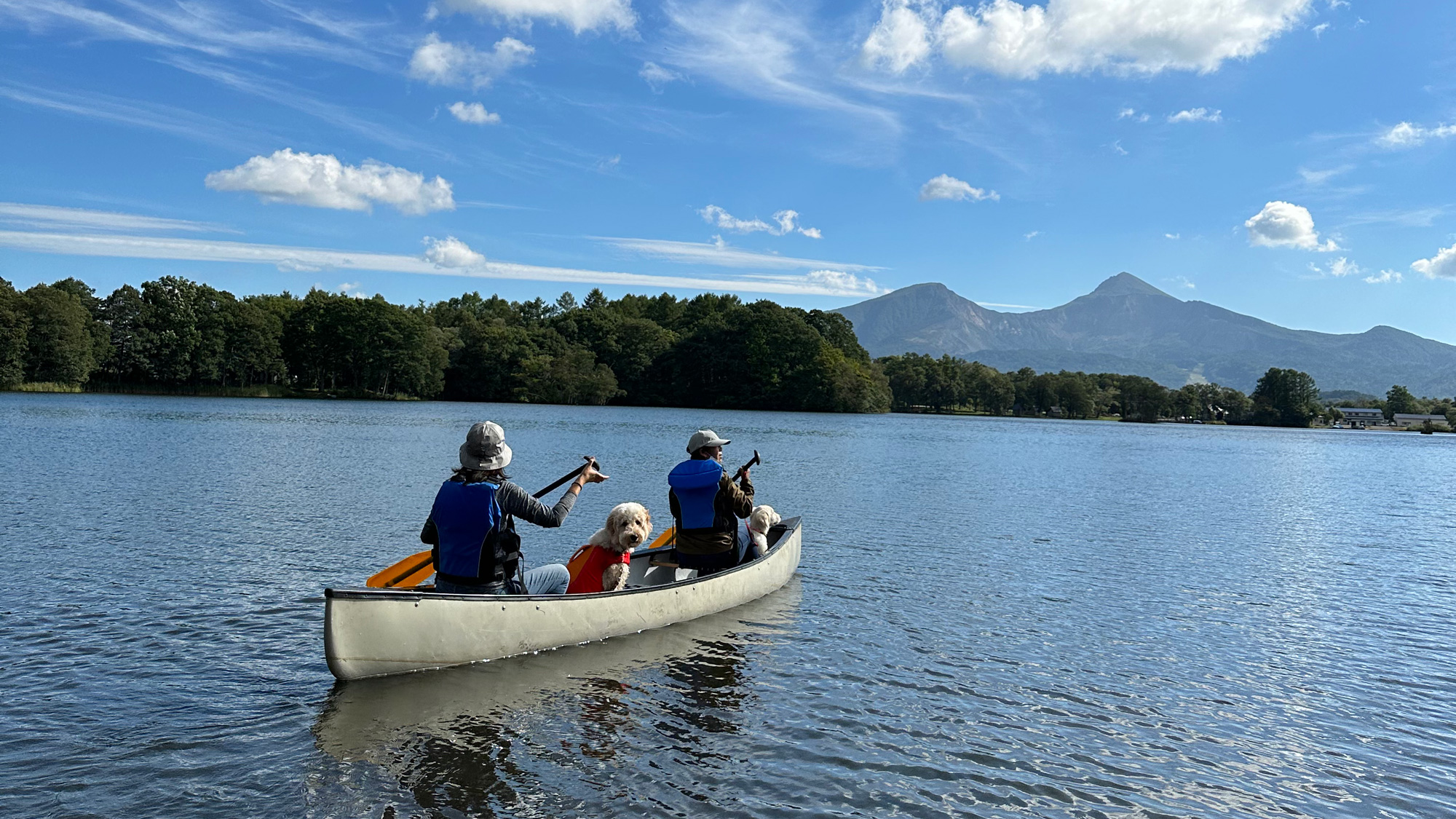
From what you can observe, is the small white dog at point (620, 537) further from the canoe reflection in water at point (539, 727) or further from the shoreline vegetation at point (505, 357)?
the shoreline vegetation at point (505, 357)

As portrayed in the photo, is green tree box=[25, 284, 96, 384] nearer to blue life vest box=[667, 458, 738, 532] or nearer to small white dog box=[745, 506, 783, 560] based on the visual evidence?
small white dog box=[745, 506, 783, 560]

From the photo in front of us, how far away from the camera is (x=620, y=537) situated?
1006 centimetres

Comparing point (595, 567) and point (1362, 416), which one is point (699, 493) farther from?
point (1362, 416)

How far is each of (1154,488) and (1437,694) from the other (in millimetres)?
24415

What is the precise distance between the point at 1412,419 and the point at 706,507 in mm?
204957

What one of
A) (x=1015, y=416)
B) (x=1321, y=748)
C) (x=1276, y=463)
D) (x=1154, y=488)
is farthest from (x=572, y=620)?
(x=1015, y=416)

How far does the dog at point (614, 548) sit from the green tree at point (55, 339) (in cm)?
8622

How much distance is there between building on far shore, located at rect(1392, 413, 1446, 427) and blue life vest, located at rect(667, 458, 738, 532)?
191261mm

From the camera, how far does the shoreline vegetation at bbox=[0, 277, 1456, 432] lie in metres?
86.4

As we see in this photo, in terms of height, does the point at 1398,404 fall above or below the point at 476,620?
above

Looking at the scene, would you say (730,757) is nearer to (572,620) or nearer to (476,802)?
(476,802)

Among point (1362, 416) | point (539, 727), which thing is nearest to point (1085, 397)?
point (1362, 416)

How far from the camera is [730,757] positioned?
23.8ft

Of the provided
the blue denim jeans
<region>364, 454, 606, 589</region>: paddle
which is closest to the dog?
the blue denim jeans
